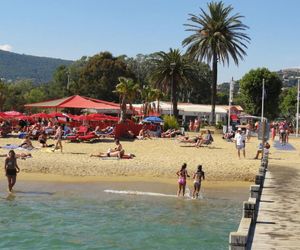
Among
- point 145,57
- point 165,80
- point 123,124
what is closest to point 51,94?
point 145,57

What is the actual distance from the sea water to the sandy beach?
2.71 meters

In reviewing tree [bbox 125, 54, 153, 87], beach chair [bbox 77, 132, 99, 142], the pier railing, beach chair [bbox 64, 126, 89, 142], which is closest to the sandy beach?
beach chair [bbox 77, 132, 99, 142]

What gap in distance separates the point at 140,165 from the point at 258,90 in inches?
2501

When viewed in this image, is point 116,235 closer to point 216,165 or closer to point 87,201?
point 87,201

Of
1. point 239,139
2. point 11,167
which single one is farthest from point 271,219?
point 239,139

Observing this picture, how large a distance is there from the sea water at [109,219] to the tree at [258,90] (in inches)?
2633

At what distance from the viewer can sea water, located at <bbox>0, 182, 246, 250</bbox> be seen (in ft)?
44.9

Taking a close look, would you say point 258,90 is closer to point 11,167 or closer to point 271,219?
point 11,167

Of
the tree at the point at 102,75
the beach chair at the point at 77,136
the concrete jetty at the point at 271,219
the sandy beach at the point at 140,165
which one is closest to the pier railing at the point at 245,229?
the concrete jetty at the point at 271,219

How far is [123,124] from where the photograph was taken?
39.3 meters

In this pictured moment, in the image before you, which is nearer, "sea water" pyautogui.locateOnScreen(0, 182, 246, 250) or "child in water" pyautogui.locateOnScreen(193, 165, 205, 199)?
"sea water" pyautogui.locateOnScreen(0, 182, 246, 250)

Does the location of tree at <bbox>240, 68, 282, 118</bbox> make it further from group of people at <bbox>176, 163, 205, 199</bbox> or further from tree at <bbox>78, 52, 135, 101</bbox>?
group of people at <bbox>176, 163, 205, 199</bbox>

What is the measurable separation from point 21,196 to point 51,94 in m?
104

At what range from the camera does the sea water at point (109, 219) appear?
1369 centimetres
